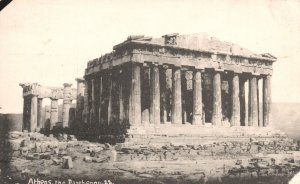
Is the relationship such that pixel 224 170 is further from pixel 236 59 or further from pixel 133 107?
pixel 236 59

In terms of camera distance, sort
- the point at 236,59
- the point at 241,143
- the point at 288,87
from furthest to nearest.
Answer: the point at 236,59, the point at 241,143, the point at 288,87

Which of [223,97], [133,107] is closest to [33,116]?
[133,107]

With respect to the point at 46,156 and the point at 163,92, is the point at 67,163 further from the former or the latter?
the point at 163,92

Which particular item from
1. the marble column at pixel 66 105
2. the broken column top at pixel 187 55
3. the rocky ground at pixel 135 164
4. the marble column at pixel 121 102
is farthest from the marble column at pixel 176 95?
the marble column at pixel 66 105

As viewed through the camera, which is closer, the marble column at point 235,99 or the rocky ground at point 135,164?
the rocky ground at point 135,164

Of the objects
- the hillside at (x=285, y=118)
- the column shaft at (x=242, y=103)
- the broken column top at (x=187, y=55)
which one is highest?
the broken column top at (x=187, y=55)

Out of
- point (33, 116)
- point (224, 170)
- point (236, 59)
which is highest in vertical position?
point (236, 59)

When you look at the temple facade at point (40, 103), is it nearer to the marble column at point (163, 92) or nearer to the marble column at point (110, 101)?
the marble column at point (110, 101)

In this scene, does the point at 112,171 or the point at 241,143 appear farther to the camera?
the point at 241,143
